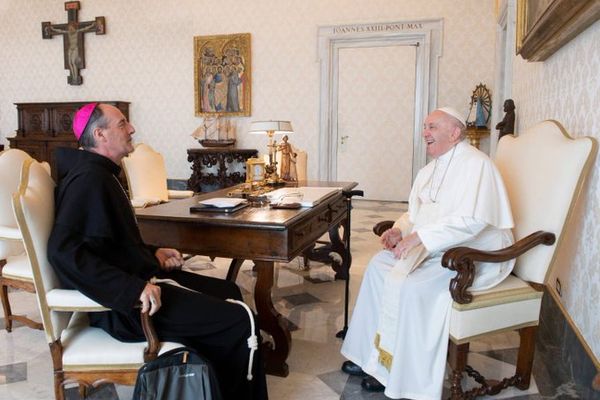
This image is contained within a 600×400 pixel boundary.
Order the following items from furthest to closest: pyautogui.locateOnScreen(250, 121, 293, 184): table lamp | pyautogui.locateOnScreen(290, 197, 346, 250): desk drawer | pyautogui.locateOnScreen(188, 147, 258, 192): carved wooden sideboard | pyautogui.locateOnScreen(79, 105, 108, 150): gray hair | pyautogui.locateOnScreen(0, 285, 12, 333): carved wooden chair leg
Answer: pyautogui.locateOnScreen(188, 147, 258, 192): carved wooden sideboard, pyautogui.locateOnScreen(250, 121, 293, 184): table lamp, pyautogui.locateOnScreen(0, 285, 12, 333): carved wooden chair leg, pyautogui.locateOnScreen(290, 197, 346, 250): desk drawer, pyautogui.locateOnScreen(79, 105, 108, 150): gray hair

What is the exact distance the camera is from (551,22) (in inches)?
94.6

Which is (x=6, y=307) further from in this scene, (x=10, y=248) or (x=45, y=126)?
(x=45, y=126)

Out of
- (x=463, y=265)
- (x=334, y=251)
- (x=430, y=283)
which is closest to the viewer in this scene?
(x=463, y=265)

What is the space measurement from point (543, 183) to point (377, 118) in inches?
239

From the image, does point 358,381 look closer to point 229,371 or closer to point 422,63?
point 229,371

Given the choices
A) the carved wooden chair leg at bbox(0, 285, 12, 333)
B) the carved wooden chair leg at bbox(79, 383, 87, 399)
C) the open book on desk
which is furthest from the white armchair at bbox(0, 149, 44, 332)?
the open book on desk

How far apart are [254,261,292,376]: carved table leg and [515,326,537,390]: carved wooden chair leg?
1.09m

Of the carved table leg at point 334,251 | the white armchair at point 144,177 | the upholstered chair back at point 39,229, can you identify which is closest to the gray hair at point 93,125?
the upholstered chair back at point 39,229

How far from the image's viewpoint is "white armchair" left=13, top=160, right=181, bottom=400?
1727 mm

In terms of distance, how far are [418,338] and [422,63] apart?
254 inches

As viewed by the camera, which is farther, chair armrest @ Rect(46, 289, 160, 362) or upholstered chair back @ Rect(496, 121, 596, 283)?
A: upholstered chair back @ Rect(496, 121, 596, 283)

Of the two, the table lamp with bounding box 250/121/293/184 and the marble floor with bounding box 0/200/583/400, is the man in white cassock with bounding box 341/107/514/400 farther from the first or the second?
the table lamp with bounding box 250/121/293/184

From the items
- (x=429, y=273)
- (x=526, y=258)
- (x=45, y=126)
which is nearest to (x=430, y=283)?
(x=429, y=273)

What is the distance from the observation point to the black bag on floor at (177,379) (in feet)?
5.45
